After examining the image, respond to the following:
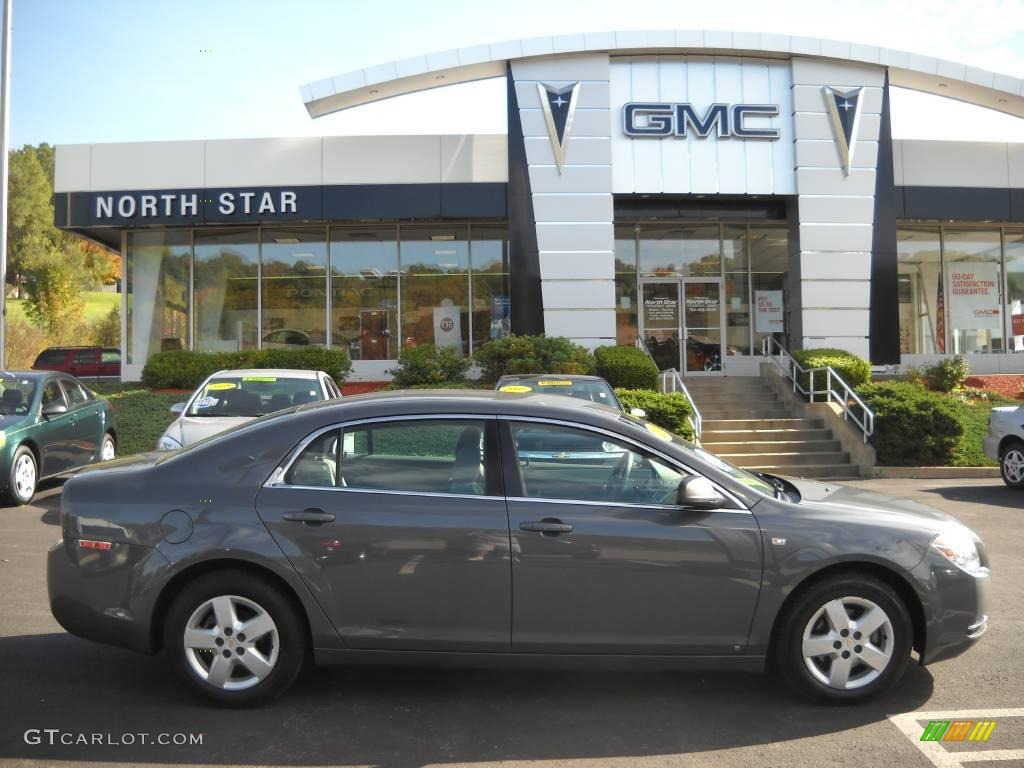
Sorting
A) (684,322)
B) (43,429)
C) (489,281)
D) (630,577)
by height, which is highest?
(489,281)

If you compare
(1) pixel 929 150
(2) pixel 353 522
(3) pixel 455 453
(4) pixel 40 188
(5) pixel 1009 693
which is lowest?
(5) pixel 1009 693

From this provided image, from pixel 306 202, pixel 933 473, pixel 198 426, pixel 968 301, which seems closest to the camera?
pixel 198 426

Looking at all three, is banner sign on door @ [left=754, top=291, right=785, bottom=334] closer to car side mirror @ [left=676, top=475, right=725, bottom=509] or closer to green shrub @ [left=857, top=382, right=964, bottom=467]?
green shrub @ [left=857, top=382, right=964, bottom=467]

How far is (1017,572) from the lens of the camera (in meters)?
6.92

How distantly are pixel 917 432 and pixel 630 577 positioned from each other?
11.6 m

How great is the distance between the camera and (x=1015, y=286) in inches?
895

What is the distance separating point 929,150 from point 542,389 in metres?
14.4

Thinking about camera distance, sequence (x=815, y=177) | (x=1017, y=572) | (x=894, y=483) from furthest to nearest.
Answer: (x=815, y=177) → (x=894, y=483) → (x=1017, y=572)

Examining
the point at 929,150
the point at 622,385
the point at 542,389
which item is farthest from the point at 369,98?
the point at 929,150

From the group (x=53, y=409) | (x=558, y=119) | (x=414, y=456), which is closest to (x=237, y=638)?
(x=414, y=456)

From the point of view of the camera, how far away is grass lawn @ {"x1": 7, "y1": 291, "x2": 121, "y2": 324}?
4874 cm

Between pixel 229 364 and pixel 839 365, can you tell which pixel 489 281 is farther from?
pixel 839 365

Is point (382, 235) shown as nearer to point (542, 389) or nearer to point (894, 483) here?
point (542, 389)

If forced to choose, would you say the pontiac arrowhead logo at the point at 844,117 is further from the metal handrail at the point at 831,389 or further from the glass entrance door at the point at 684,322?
the metal handrail at the point at 831,389
